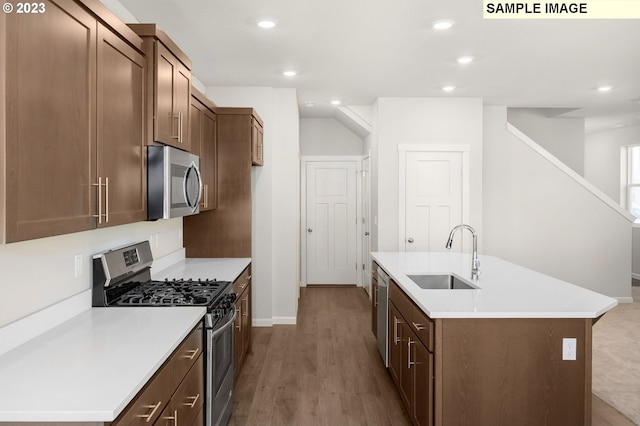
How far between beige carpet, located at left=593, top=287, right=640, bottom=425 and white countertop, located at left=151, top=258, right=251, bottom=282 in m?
2.93

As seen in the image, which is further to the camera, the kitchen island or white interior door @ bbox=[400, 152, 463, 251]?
white interior door @ bbox=[400, 152, 463, 251]

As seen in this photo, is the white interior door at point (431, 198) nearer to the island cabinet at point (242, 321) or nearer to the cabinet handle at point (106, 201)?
the island cabinet at point (242, 321)

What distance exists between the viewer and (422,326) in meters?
2.57

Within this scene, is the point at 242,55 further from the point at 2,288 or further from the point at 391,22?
the point at 2,288

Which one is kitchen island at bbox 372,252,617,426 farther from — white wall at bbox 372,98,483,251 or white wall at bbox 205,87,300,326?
white wall at bbox 372,98,483,251

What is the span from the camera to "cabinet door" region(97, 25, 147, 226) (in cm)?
194

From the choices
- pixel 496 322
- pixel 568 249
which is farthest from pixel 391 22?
pixel 568 249

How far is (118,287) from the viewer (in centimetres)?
273

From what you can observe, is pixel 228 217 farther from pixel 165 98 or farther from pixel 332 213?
pixel 332 213

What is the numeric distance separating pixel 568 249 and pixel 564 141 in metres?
2.00

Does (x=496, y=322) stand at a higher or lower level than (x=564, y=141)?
lower

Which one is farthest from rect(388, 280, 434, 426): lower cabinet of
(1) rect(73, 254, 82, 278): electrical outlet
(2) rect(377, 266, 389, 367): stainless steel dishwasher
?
(1) rect(73, 254, 82, 278): electrical outlet

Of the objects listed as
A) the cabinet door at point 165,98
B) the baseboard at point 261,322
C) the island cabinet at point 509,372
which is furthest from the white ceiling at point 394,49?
the baseboard at point 261,322

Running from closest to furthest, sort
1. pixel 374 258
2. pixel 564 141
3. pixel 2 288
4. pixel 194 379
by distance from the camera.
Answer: pixel 2 288, pixel 194 379, pixel 374 258, pixel 564 141
